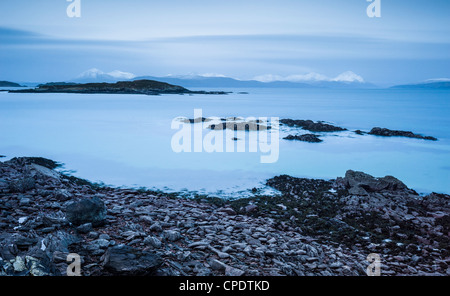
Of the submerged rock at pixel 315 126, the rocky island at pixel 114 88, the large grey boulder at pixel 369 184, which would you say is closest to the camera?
the large grey boulder at pixel 369 184

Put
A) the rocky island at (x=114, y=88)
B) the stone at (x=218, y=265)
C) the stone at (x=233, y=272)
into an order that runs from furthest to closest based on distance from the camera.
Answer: the rocky island at (x=114, y=88) → the stone at (x=218, y=265) → the stone at (x=233, y=272)

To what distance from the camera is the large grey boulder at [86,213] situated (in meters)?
4.85

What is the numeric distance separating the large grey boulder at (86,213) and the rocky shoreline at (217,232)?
0.05 ft

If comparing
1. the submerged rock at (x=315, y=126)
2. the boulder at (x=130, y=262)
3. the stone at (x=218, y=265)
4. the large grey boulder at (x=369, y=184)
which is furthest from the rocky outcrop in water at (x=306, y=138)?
the boulder at (x=130, y=262)

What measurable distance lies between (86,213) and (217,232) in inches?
87.8

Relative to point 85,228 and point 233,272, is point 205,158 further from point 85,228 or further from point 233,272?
point 233,272

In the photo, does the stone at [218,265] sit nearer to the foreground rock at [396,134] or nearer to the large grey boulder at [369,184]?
the large grey boulder at [369,184]

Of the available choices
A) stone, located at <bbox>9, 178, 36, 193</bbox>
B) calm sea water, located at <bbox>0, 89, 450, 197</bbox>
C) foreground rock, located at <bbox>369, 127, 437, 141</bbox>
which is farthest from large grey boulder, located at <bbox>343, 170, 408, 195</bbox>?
foreground rock, located at <bbox>369, 127, 437, 141</bbox>

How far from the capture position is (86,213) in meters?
4.86

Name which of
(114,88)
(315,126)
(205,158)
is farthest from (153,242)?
(114,88)

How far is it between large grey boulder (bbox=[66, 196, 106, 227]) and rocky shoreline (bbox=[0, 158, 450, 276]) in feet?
0.05
